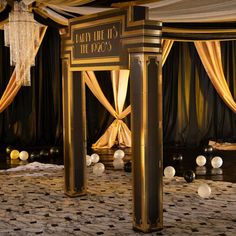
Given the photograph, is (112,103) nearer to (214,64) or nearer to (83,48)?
(214,64)

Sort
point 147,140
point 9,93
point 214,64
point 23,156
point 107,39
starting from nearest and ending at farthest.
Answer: point 147,140, point 107,39, point 23,156, point 214,64, point 9,93

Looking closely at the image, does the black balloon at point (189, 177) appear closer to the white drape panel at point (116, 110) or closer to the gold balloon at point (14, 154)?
the white drape panel at point (116, 110)

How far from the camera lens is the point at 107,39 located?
162 inches

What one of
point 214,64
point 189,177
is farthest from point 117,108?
point 189,177

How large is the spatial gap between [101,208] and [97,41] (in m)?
1.38

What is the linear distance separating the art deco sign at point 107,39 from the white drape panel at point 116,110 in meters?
3.16

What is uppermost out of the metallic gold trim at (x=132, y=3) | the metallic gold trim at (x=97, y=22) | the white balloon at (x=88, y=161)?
the metallic gold trim at (x=132, y=3)

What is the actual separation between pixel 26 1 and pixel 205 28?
204cm

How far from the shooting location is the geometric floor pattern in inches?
156

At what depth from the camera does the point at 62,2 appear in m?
4.88

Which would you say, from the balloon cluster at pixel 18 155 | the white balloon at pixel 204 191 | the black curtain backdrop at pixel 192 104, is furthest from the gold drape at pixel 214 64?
the white balloon at pixel 204 191

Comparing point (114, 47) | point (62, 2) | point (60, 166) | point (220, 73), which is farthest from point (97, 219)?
point (220, 73)

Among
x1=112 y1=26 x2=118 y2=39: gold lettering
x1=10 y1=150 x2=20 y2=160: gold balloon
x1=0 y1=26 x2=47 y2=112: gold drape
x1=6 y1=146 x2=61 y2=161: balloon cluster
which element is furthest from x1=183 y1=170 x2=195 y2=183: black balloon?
x1=0 y1=26 x2=47 y2=112: gold drape

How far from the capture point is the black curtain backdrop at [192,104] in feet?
26.9
